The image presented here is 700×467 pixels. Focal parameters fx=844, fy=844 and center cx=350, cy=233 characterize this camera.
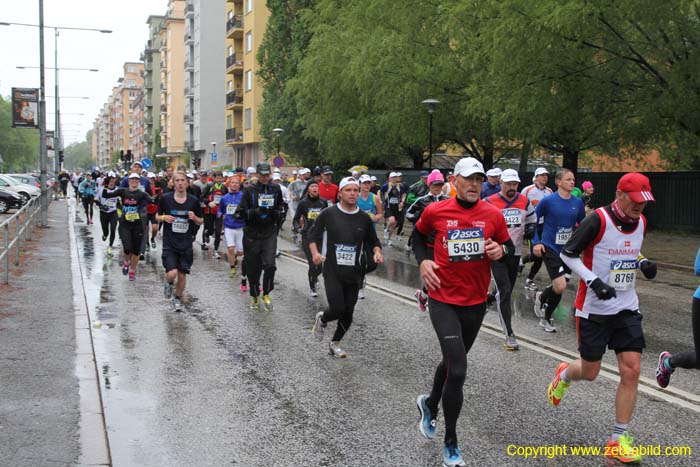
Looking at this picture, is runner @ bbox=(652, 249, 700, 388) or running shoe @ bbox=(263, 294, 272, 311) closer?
runner @ bbox=(652, 249, 700, 388)

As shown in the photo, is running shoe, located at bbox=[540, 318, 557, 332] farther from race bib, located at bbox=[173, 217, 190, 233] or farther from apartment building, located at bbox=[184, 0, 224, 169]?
apartment building, located at bbox=[184, 0, 224, 169]

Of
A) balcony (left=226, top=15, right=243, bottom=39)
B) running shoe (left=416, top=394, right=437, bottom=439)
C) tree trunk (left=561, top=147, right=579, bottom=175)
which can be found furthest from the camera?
balcony (left=226, top=15, right=243, bottom=39)

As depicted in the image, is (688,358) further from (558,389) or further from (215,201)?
(215,201)

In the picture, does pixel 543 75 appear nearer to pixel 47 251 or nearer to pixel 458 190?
pixel 47 251

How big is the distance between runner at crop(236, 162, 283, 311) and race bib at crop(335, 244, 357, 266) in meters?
3.17

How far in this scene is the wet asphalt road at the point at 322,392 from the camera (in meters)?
5.46

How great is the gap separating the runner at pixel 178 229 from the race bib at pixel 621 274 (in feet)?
21.8

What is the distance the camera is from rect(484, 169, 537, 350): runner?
28.1 ft

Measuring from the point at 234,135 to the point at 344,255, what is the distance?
6895 centimetres

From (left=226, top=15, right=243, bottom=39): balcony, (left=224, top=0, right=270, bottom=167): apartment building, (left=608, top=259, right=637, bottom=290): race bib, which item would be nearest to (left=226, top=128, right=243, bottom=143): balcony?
(left=224, top=0, right=270, bottom=167): apartment building

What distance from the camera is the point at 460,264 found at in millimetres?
5477

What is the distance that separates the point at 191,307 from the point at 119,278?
3.69 metres

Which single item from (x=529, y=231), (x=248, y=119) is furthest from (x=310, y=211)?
(x=248, y=119)

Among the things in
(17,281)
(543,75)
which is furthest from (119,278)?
(543,75)
